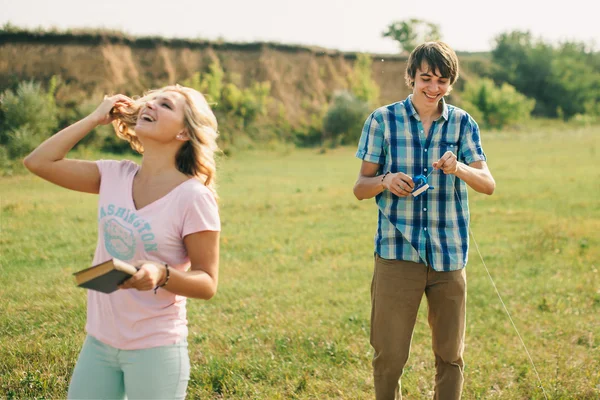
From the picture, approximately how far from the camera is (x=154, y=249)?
2.71m

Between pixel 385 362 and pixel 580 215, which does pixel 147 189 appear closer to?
pixel 385 362

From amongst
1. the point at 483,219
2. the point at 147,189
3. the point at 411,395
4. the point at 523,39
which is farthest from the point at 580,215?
the point at 523,39

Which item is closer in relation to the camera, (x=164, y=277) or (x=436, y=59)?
(x=164, y=277)

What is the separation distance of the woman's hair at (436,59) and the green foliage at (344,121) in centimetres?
3777

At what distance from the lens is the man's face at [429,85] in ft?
11.8

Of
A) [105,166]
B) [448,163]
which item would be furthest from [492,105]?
[105,166]

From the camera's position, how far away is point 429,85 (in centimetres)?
362

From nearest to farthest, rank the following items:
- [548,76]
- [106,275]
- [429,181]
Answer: [106,275], [429,181], [548,76]

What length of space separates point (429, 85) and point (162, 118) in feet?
5.14

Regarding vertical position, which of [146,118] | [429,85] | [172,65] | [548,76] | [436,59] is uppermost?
[548,76]

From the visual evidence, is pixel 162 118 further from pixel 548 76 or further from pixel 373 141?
pixel 548 76

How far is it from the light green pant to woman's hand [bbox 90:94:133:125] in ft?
3.44

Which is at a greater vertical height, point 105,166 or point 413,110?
point 413,110

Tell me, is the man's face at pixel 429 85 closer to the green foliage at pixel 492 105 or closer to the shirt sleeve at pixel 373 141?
the shirt sleeve at pixel 373 141
